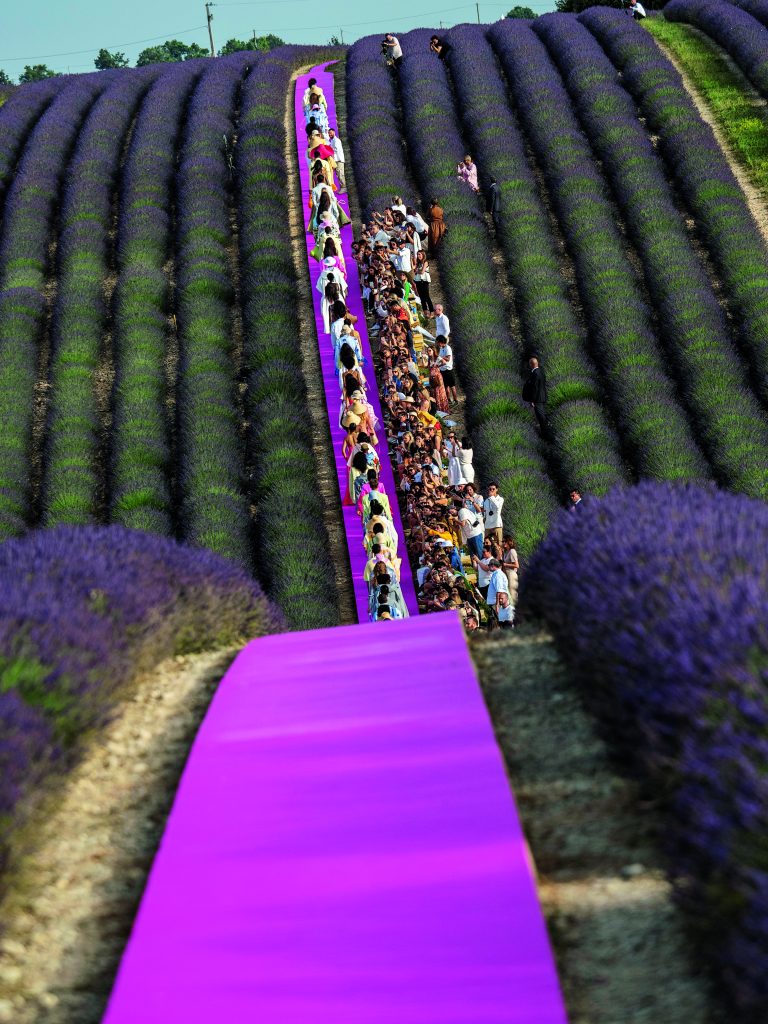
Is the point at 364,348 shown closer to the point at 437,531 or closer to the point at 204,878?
the point at 437,531

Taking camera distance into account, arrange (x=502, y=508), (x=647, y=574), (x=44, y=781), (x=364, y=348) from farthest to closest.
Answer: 1. (x=364, y=348)
2. (x=502, y=508)
3. (x=647, y=574)
4. (x=44, y=781)

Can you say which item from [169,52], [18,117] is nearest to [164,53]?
[169,52]

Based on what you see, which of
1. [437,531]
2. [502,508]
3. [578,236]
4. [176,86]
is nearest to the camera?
[437,531]

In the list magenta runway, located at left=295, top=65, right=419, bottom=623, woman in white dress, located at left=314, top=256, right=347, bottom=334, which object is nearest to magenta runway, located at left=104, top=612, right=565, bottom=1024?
magenta runway, located at left=295, top=65, right=419, bottom=623

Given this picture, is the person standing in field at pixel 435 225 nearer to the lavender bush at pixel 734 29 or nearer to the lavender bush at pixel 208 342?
the lavender bush at pixel 208 342

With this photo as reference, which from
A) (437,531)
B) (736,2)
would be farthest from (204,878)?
(736,2)

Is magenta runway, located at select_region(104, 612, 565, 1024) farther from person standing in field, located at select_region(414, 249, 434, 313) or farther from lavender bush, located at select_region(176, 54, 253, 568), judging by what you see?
person standing in field, located at select_region(414, 249, 434, 313)

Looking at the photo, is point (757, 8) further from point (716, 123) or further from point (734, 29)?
point (716, 123)

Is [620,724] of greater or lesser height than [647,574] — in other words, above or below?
below
